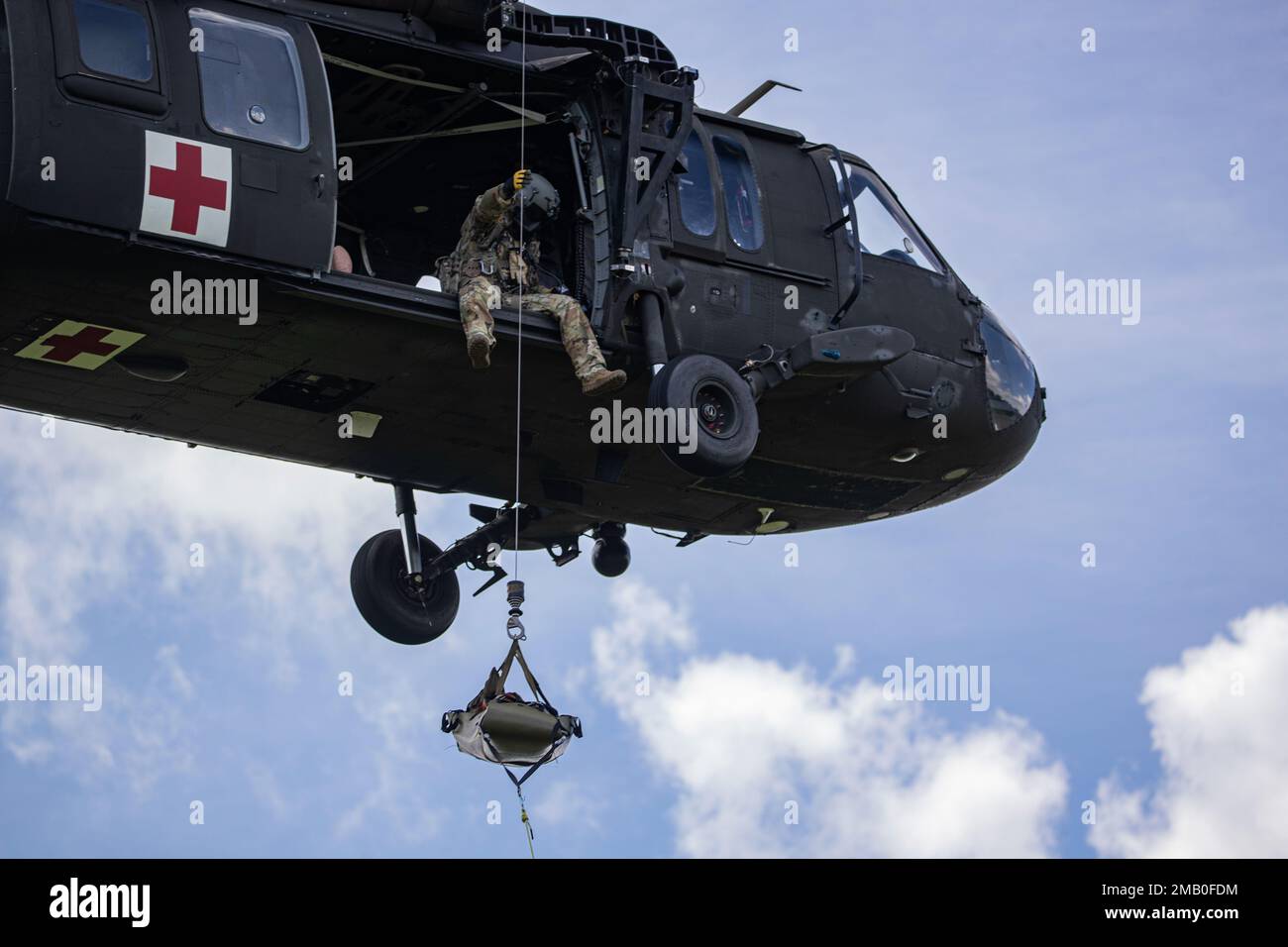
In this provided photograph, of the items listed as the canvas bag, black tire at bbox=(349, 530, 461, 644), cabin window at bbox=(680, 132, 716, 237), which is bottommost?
the canvas bag

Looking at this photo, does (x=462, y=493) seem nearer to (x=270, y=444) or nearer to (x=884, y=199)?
(x=270, y=444)

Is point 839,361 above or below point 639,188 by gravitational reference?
below

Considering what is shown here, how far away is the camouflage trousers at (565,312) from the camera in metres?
16.5

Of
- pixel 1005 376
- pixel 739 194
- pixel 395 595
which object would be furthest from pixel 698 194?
pixel 395 595

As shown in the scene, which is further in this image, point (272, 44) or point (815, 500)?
point (815, 500)

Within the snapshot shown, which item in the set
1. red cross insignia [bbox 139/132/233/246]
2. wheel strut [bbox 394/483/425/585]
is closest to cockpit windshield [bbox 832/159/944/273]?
wheel strut [bbox 394/483/425/585]

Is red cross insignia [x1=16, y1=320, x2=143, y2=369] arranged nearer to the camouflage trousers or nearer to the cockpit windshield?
the camouflage trousers

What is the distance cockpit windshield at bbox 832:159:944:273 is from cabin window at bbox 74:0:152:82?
6321 millimetres

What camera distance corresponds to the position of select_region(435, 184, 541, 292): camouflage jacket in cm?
1680

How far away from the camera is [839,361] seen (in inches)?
701

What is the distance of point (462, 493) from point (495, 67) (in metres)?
3.93

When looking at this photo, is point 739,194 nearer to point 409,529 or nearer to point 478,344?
point 478,344

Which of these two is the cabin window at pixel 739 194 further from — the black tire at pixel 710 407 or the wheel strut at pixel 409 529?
the wheel strut at pixel 409 529

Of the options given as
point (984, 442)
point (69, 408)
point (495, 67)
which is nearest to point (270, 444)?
point (69, 408)
